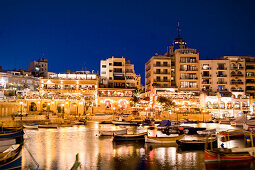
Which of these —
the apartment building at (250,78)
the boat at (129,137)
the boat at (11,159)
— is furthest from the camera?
the apartment building at (250,78)

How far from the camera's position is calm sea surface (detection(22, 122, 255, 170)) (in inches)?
1061

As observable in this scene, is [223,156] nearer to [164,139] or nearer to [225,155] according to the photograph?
[225,155]

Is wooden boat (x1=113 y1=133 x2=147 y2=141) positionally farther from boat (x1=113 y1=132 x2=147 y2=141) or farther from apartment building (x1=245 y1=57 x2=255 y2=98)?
apartment building (x1=245 y1=57 x2=255 y2=98)

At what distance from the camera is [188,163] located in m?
28.4

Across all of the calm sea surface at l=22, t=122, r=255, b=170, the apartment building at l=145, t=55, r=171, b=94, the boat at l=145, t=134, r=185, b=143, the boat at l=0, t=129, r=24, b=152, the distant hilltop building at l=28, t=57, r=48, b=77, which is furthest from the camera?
the distant hilltop building at l=28, t=57, r=48, b=77

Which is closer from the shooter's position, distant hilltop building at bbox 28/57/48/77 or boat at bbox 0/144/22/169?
boat at bbox 0/144/22/169

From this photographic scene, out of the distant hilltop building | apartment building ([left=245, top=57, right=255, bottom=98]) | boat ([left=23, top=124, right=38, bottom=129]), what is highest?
the distant hilltop building

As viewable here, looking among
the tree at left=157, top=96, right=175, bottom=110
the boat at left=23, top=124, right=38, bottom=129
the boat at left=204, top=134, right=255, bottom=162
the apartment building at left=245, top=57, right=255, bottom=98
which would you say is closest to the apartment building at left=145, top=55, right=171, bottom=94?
the tree at left=157, top=96, right=175, bottom=110

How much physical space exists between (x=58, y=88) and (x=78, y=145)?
5048 cm

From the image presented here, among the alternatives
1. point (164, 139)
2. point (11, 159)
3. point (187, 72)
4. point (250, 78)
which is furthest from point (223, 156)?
point (250, 78)

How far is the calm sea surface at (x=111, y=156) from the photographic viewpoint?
26.9m

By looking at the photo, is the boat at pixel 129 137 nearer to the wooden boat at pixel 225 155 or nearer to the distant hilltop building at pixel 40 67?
the wooden boat at pixel 225 155

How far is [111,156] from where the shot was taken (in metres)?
31.5

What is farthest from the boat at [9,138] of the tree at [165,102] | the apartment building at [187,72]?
the apartment building at [187,72]
